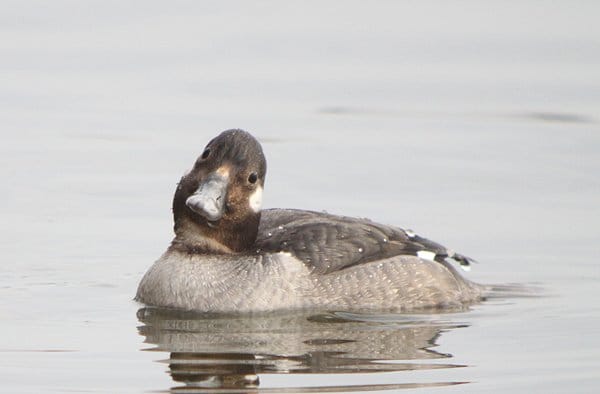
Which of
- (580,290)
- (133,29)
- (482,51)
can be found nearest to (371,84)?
(482,51)

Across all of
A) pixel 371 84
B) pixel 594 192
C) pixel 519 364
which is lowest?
pixel 519 364

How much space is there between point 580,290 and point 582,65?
25.6 ft

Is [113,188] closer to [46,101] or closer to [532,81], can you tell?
[46,101]

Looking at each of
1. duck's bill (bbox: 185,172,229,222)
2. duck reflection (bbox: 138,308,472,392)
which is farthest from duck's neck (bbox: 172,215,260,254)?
duck reflection (bbox: 138,308,472,392)

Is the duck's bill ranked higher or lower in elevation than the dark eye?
lower

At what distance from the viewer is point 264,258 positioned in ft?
50.6

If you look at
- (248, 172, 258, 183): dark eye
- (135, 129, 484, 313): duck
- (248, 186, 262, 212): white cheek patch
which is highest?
(248, 172, 258, 183): dark eye

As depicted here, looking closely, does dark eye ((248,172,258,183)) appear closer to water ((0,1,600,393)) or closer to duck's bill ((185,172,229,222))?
duck's bill ((185,172,229,222))

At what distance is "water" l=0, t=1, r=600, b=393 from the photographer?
13344 mm

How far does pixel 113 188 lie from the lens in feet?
62.0

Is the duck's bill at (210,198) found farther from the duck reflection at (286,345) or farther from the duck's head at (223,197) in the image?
the duck reflection at (286,345)

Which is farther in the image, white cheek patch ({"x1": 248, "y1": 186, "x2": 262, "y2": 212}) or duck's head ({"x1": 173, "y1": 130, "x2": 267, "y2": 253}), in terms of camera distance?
white cheek patch ({"x1": 248, "y1": 186, "x2": 262, "y2": 212})

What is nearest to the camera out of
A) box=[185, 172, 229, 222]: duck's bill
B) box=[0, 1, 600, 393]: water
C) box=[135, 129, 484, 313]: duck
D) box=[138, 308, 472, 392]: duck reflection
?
box=[138, 308, 472, 392]: duck reflection

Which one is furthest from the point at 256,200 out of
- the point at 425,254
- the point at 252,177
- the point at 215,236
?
the point at 425,254
